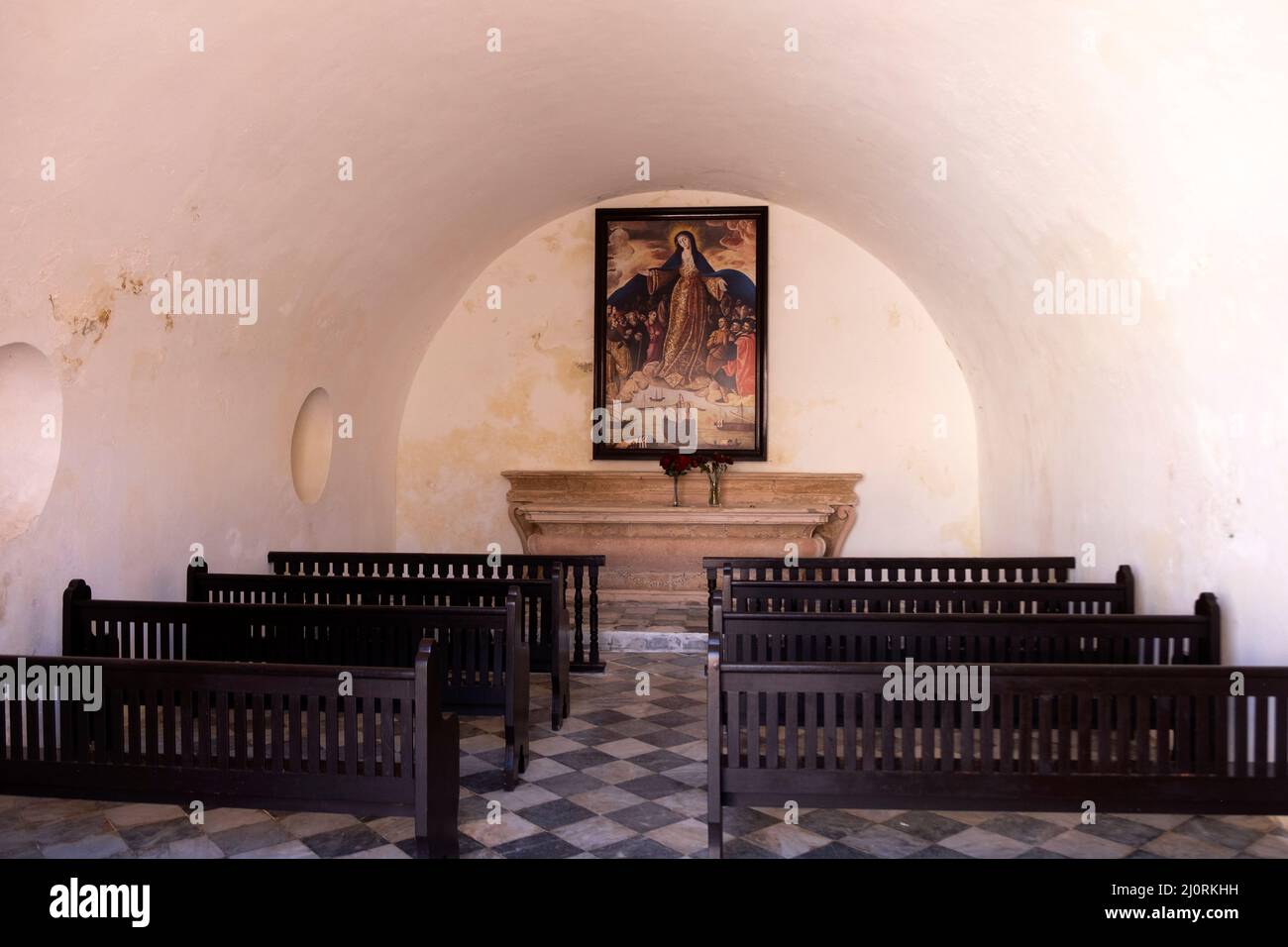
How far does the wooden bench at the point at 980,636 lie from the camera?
175 inches

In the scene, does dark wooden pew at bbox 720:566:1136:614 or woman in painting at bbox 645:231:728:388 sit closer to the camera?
dark wooden pew at bbox 720:566:1136:614

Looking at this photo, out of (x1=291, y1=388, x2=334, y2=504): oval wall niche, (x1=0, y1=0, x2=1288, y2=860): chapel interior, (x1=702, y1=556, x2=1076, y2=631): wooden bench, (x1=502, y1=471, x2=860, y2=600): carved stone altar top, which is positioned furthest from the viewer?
(x1=502, y1=471, x2=860, y2=600): carved stone altar top

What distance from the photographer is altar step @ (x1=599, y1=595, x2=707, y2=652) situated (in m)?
7.88

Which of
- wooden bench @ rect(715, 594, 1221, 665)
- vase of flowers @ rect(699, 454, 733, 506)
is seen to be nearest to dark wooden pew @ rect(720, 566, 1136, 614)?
wooden bench @ rect(715, 594, 1221, 665)

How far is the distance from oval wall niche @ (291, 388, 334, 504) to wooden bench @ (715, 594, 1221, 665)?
191 inches

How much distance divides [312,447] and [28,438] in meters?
3.52

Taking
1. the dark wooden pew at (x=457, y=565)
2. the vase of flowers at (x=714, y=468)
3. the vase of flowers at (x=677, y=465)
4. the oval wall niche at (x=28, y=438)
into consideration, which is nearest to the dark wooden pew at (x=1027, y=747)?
the dark wooden pew at (x=457, y=565)

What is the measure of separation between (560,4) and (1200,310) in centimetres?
356

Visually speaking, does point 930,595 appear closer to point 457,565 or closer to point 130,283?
point 457,565

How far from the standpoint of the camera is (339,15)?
16.0 feet

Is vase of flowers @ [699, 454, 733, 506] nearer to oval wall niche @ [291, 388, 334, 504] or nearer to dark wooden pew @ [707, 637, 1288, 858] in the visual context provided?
oval wall niche @ [291, 388, 334, 504]

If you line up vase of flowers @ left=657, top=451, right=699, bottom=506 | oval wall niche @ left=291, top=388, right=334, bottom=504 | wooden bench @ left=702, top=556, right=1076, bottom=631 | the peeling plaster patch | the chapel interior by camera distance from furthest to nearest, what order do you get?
vase of flowers @ left=657, top=451, right=699, bottom=506 → oval wall niche @ left=291, top=388, right=334, bottom=504 → wooden bench @ left=702, top=556, right=1076, bottom=631 → the peeling plaster patch → the chapel interior

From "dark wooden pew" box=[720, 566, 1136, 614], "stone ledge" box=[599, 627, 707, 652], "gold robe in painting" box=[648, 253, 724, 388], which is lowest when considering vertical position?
"stone ledge" box=[599, 627, 707, 652]
